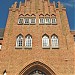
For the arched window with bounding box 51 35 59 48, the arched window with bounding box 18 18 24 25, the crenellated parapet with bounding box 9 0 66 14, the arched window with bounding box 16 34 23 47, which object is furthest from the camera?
the crenellated parapet with bounding box 9 0 66 14

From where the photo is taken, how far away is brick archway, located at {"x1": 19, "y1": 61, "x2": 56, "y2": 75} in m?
22.9

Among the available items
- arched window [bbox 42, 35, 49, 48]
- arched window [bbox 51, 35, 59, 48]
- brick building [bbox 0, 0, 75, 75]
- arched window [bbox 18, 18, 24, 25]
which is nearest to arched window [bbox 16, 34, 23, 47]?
brick building [bbox 0, 0, 75, 75]

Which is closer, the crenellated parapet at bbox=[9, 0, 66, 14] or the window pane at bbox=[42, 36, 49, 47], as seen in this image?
the window pane at bbox=[42, 36, 49, 47]

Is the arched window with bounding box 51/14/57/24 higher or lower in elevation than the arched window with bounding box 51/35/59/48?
higher

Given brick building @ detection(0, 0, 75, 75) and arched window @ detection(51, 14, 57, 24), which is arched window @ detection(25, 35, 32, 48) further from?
arched window @ detection(51, 14, 57, 24)

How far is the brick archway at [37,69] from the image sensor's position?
22922mm

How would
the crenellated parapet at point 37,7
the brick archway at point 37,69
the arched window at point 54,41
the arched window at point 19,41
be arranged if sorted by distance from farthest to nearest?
the crenellated parapet at point 37,7 < the arched window at point 19,41 < the arched window at point 54,41 < the brick archway at point 37,69

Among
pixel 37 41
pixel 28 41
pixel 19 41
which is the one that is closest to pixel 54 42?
pixel 37 41

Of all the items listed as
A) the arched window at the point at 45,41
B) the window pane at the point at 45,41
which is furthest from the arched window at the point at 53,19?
the window pane at the point at 45,41

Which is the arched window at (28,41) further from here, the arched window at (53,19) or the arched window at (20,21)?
the arched window at (53,19)

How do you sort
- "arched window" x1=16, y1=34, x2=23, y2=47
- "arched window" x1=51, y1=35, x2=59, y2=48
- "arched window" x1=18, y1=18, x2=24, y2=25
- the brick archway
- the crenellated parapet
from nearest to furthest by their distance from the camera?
the brick archway
"arched window" x1=51, y1=35, x2=59, y2=48
"arched window" x1=16, y1=34, x2=23, y2=47
"arched window" x1=18, y1=18, x2=24, y2=25
the crenellated parapet

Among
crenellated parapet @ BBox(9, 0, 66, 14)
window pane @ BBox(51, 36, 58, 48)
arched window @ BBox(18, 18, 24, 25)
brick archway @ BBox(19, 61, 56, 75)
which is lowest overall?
brick archway @ BBox(19, 61, 56, 75)

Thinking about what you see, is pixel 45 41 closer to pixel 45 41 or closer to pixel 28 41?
pixel 45 41

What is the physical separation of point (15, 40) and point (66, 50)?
5.92 metres
